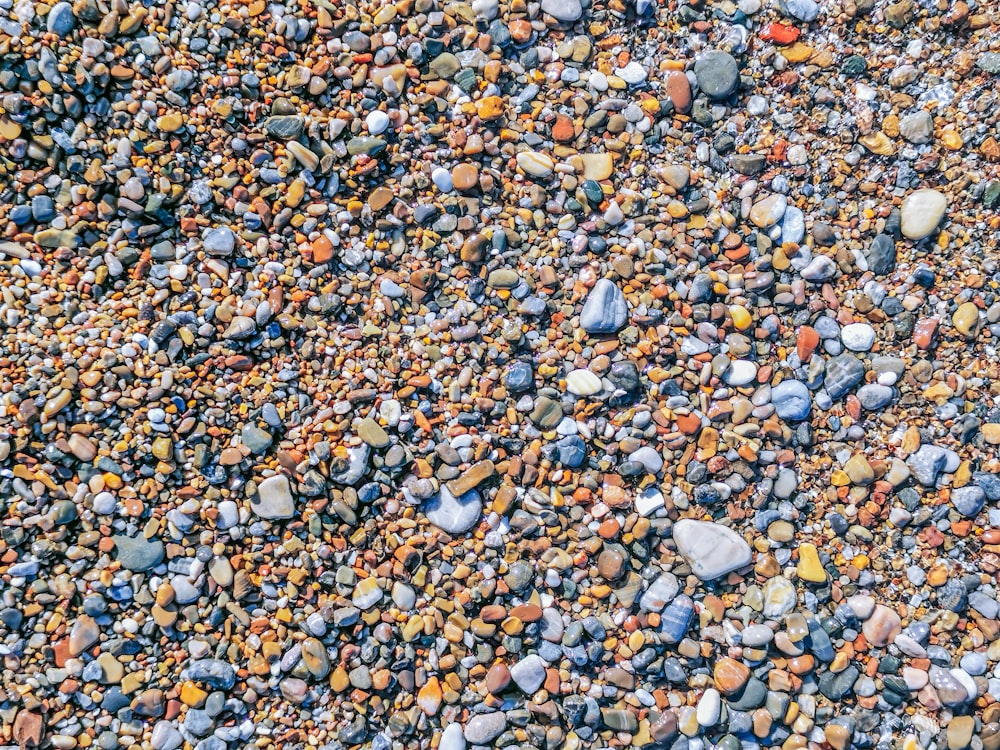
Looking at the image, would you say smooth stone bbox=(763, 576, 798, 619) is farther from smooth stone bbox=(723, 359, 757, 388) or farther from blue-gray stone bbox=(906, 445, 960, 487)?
smooth stone bbox=(723, 359, 757, 388)

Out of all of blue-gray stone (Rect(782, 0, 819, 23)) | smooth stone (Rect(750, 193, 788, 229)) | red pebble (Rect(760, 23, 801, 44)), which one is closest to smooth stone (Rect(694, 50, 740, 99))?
red pebble (Rect(760, 23, 801, 44))

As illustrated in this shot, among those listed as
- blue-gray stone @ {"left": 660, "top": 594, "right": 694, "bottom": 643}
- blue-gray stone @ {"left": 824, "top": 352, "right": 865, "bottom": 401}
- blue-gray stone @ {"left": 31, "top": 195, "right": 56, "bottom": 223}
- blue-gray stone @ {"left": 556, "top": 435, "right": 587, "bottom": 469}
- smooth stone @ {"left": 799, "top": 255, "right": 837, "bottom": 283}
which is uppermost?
blue-gray stone @ {"left": 31, "top": 195, "right": 56, "bottom": 223}

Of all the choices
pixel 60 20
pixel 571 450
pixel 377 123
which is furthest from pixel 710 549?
pixel 60 20

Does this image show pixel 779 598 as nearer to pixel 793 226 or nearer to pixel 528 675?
pixel 528 675

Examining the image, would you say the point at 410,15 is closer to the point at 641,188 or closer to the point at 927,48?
the point at 641,188

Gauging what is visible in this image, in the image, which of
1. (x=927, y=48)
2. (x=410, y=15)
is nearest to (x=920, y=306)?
(x=927, y=48)

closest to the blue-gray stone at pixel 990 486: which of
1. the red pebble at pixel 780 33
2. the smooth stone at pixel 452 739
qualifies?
the red pebble at pixel 780 33
